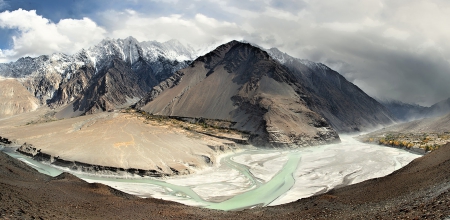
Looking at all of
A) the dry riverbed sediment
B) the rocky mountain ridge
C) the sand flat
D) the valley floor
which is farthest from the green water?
the rocky mountain ridge

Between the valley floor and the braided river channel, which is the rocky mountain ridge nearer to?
the braided river channel

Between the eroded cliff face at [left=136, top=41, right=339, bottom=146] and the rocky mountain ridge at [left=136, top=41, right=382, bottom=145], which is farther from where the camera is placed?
the rocky mountain ridge at [left=136, top=41, right=382, bottom=145]

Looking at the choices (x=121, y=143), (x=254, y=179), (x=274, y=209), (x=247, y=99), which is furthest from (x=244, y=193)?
(x=247, y=99)

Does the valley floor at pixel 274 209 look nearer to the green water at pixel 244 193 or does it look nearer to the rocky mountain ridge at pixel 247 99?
the green water at pixel 244 193

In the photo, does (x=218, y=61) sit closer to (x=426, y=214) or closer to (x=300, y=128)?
(x=300, y=128)

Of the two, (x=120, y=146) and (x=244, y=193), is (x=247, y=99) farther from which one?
(x=244, y=193)

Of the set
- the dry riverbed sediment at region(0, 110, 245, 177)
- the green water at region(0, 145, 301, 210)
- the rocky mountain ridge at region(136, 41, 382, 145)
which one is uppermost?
the rocky mountain ridge at region(136, 41, 382, 145)
